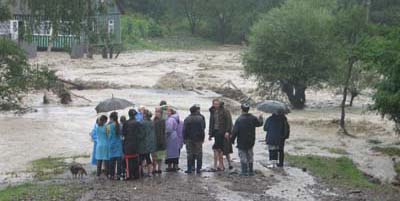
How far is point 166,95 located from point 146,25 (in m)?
45.6

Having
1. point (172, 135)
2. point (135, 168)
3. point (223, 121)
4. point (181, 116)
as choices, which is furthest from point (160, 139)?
point (181, 116)

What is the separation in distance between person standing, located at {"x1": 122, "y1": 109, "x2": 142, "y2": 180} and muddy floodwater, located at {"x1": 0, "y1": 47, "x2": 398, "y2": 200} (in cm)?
177

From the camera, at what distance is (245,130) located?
15.8m

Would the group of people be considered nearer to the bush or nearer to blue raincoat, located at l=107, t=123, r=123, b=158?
blue raincoat, located at l=107, t=123, r=123, b=158

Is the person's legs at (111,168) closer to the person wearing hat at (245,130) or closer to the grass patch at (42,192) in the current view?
the grass patch at (42,192)

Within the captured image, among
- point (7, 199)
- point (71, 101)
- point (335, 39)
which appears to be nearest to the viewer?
point (7, 199)

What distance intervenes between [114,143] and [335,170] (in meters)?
6.19

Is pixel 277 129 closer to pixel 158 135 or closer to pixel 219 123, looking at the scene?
pixel 219 123

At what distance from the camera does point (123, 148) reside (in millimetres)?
15406

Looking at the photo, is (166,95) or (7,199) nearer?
(7,199)

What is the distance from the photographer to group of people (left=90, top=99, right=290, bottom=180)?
50.6 feet

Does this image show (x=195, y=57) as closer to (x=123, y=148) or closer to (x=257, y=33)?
(x=257, y=33)

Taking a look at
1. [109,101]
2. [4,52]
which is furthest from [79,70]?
[4,52]

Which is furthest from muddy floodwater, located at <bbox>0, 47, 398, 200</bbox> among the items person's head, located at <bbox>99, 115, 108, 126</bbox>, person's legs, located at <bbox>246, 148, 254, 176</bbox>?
person's head, located at <bbox>99, 115, 108, 126</bbox>
